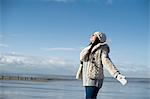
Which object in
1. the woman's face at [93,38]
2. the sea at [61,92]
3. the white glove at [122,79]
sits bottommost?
the sea at [61,92]

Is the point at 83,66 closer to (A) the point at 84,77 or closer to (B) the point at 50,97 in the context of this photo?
(A) the point at 84,77

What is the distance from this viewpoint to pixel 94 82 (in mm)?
2689

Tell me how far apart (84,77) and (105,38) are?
0.30 meters

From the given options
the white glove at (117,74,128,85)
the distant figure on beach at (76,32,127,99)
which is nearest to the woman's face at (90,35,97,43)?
the distant figure on beach at (76,32,127,99)

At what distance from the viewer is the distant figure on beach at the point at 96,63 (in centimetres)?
267

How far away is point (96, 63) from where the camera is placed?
2.71 m

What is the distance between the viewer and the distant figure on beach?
8.77 feet

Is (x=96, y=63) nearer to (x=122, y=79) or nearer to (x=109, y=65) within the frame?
(x=109, y=65)

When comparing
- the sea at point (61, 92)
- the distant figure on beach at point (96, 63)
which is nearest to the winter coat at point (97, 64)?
the distant figure on beach at point (96, 63)

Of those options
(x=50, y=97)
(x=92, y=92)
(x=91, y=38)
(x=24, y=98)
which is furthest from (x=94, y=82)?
(x=50, y=97)

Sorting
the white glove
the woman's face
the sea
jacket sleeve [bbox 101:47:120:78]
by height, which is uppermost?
the woman's face

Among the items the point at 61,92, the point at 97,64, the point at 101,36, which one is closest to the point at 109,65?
the point at 97,64

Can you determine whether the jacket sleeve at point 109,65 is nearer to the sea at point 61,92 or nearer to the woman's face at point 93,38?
the woman's face at point 93,38

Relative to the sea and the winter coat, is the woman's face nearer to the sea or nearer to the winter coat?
the winter coat
